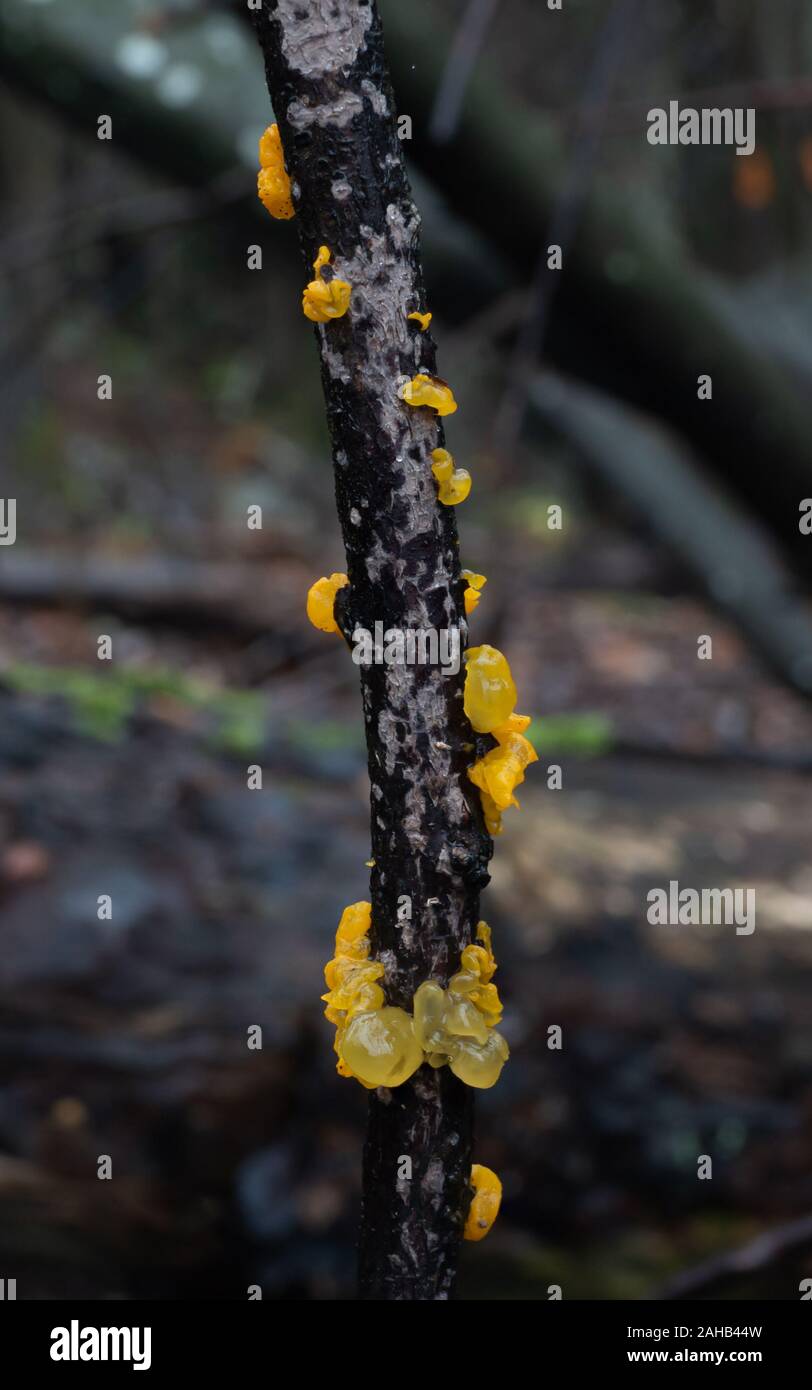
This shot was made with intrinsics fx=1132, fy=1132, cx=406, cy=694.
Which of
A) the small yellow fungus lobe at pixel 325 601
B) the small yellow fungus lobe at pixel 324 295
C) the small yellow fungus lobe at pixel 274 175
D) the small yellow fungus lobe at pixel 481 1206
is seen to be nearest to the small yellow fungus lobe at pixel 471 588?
the small yellow fungus lobe at pixel 325 601

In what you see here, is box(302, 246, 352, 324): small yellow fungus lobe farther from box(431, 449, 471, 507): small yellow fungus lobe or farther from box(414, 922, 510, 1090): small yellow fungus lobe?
box(414, 922, 510, 1090): small yellow fungus lobe

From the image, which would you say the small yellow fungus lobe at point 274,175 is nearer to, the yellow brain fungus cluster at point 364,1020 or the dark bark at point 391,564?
the dark bark at point 391,564

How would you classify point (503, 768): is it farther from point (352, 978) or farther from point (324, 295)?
point (324, 295)

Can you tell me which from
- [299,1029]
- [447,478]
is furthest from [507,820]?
[447,478]

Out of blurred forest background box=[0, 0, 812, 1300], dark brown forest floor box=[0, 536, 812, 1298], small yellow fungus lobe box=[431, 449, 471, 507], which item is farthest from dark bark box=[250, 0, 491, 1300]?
dark brown forest floor box=[0, 536, 812, 1298]

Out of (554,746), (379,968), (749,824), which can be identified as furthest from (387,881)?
(554,746)

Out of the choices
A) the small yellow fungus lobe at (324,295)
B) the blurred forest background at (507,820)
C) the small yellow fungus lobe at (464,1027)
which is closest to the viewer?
the small yellow fungus lobe at (324,295)
